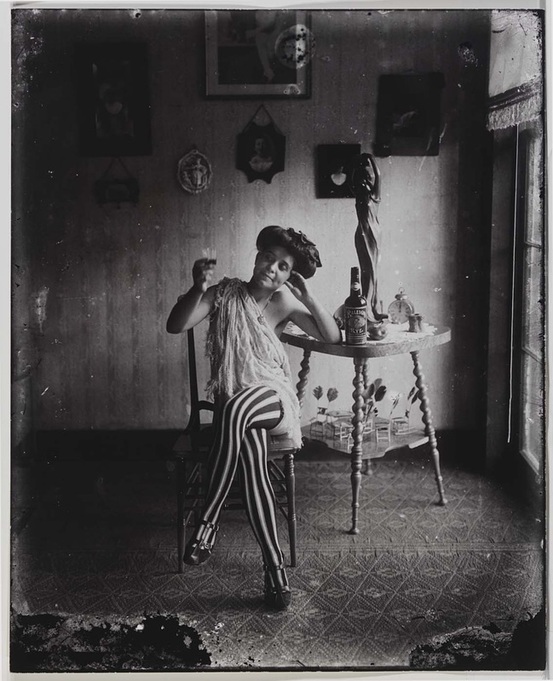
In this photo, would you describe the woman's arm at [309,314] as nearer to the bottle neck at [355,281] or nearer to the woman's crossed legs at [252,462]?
the bottle neck at [355,281]

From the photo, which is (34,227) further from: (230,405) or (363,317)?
(363,317)

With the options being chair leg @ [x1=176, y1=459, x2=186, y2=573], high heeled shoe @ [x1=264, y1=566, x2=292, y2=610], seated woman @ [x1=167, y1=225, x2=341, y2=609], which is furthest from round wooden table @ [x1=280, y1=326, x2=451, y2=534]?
chair leg @ [x1=176, y1=459, x2=186, y2=573]

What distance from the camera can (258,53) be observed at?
304 cm

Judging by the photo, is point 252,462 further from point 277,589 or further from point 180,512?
point 277,589

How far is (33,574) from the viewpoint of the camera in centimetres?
320

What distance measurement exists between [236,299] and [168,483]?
877 millimetres

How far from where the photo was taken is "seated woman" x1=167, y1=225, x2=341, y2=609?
3121 millimetres

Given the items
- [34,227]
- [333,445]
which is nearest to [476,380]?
[333,445]

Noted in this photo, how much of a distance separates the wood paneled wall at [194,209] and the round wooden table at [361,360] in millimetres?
61

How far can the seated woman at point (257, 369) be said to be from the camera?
3121mm

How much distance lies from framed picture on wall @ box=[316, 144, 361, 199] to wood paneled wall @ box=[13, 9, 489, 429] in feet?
0.11

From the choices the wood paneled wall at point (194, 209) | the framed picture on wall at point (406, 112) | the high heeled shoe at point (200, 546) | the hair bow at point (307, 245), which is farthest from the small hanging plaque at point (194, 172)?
the high heeled shoe at point (200, 546)

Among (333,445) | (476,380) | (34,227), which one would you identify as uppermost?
(34,227)

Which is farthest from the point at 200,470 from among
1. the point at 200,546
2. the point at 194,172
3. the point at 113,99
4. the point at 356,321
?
the point at 113,99
